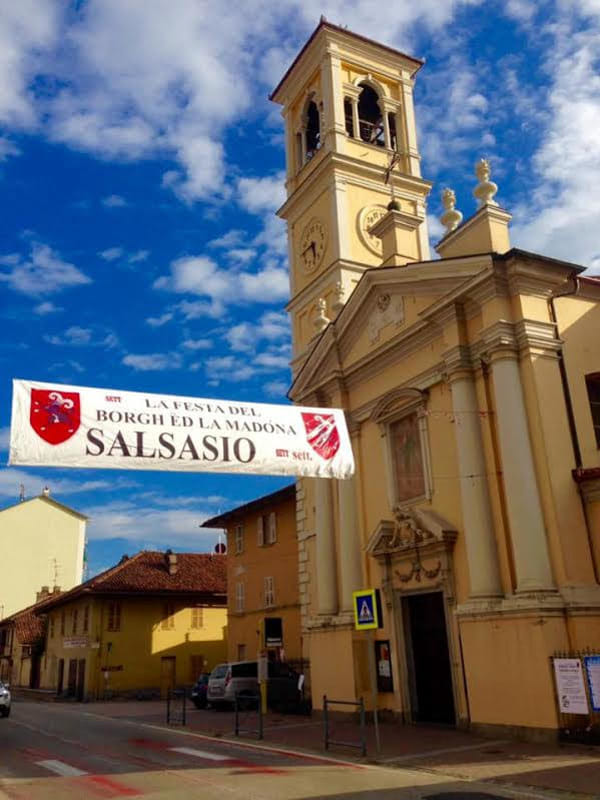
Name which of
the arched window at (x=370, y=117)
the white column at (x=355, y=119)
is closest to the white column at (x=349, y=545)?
the white column at (x=355, y=119)

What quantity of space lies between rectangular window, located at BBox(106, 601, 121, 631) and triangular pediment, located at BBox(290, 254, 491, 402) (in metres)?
18.3

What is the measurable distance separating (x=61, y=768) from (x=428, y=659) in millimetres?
8471

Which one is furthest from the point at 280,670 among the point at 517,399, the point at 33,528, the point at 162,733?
the point at 33,528

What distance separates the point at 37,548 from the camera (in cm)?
5475

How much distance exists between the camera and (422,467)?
17984mm

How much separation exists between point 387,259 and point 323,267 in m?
5.39

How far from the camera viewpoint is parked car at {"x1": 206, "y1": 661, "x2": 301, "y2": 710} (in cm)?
2331

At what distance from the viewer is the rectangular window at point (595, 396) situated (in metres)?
16.2

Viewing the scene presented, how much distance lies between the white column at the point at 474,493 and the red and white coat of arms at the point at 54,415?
8.16 meters

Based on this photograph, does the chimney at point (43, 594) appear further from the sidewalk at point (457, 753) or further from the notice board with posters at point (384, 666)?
the notice board with posters at point (384, 666)

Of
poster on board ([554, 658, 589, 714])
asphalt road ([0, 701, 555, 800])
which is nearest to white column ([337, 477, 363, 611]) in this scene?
asphalt road ([0, 701, 555, 800])

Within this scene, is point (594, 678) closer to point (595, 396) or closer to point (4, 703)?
point (595, 396)

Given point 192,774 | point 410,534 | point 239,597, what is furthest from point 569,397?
point 239,597

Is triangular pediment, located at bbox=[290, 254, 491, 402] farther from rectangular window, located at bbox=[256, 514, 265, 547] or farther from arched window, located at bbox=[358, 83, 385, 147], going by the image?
arched window, located at bbox=[358, 83, 385, 147]
